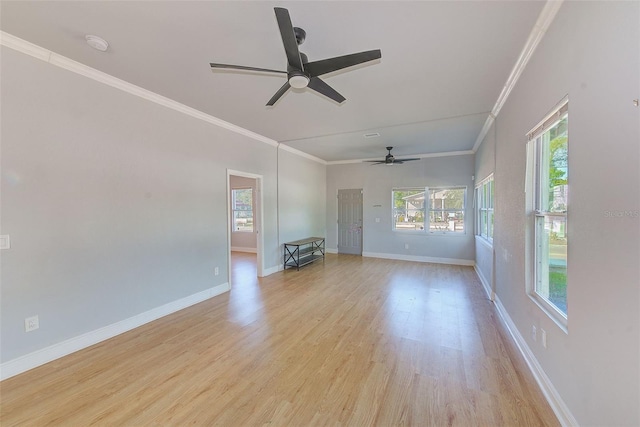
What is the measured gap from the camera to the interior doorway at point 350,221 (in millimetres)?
7633

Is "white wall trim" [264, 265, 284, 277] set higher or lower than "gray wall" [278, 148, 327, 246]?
lower

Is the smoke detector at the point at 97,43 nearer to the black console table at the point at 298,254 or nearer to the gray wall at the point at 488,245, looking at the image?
the black console table at the point at 298,254

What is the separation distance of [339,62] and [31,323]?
3.47m

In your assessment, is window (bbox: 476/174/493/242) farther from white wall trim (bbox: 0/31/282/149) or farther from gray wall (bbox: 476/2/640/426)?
white wall trim (bbox: 0/31/282/149)

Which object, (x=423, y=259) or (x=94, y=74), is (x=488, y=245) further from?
(x=94, y=74)

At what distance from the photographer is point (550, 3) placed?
5.72ft

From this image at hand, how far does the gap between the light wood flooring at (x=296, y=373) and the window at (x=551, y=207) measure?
0.77 metres

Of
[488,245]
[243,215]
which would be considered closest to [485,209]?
[488,245]

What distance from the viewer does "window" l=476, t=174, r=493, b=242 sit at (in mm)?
4484

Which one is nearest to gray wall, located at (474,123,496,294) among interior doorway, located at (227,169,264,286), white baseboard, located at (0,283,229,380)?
white baseboard, located at (0,283,229,380)

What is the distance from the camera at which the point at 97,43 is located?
86.9 inches

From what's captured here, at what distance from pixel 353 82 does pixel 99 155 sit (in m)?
2.89

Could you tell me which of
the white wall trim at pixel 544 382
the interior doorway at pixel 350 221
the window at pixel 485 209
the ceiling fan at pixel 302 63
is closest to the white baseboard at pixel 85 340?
the ceiling fan at pixel 302 63

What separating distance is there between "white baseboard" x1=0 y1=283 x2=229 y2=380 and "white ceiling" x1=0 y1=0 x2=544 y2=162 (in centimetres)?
275
